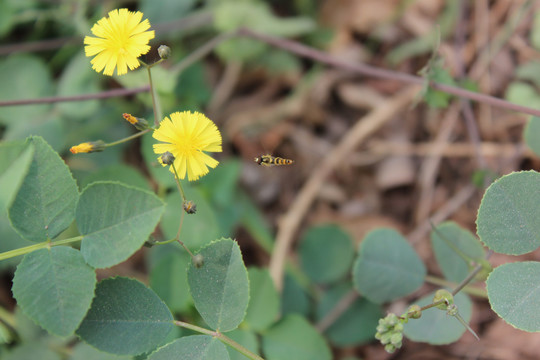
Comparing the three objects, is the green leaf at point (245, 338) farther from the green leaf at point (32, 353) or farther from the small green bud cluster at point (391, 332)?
the green leaf at point (32, 353)

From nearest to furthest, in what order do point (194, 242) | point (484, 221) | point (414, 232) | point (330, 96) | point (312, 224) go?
point (484, 221) → point (194, 242) → point (414, 232) → point (312, 224) → point (330, 96)

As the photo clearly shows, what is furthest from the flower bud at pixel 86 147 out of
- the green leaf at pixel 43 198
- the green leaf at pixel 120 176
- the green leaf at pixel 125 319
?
the green leaf at pixel 120 176

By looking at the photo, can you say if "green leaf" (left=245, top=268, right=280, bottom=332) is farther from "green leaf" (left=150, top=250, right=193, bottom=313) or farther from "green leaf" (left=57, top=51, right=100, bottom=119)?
"green leaf" (left=57, top=51, right=100, bottom=119)

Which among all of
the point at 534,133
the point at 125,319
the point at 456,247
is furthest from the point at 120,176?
the point at 534,133

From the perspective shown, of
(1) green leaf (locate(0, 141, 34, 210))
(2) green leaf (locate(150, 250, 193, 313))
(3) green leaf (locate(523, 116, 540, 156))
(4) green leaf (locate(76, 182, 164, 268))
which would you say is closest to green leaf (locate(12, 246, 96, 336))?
(4) green leaf (locate(76, 182, 164, 268))

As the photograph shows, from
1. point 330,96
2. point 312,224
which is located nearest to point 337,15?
point 330,96

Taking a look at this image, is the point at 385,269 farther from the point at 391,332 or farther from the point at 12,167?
the point at 12,167

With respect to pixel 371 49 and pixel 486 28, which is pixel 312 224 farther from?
pixel 486 28
